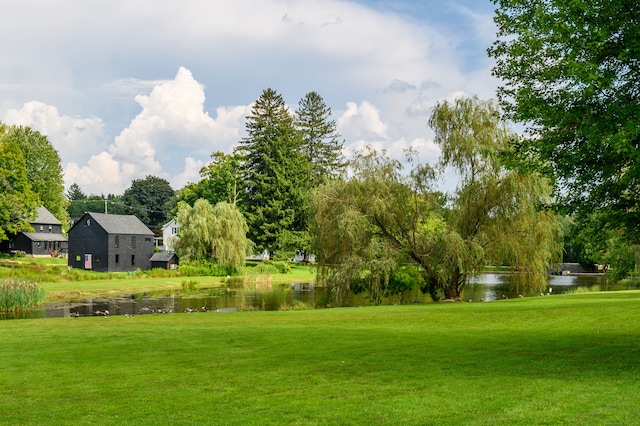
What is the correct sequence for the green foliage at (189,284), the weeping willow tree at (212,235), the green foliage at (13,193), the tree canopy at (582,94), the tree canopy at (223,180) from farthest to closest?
1. the tree canopy at (223,180)
2. the weeping willow tree at (212,235)
3. the green foliage at (13,193)
4. the green foliage at (189,284)
5. the tree canopy at (582,94)

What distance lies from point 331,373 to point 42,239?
246 feet

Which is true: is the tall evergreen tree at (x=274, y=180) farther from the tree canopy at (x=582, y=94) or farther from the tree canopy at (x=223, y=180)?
the tree canopy at (x=582, y=94)

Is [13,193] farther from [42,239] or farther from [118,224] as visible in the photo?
[42,239]

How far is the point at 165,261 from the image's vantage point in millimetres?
66812

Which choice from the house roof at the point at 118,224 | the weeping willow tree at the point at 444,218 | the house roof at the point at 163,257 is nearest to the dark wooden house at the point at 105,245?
the house roof at the point at 118,224

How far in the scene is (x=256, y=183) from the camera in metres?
78.2

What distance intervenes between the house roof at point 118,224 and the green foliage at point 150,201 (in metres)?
63.2

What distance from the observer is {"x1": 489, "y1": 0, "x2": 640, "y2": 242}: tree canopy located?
1225 cm

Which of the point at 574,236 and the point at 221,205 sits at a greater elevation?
the point at 221,205

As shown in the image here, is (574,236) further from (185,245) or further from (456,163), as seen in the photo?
(185,245)

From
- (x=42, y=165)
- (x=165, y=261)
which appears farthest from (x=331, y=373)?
(x=42, y=165)

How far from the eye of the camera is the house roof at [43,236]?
77.0 metres

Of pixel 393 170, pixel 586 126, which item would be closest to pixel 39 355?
pixel 586 126

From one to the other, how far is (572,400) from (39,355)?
42.1ft
